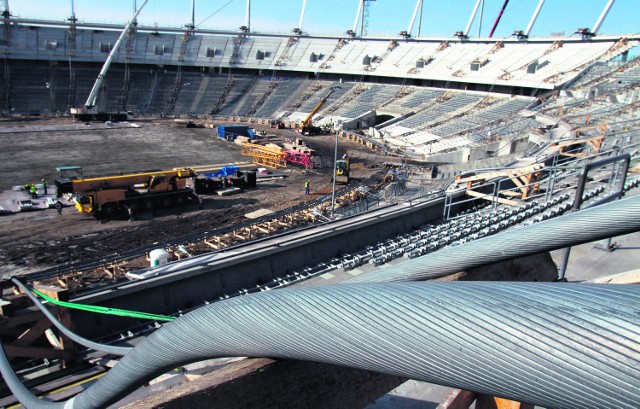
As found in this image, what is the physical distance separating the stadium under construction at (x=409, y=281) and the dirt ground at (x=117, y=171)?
77.3 inches

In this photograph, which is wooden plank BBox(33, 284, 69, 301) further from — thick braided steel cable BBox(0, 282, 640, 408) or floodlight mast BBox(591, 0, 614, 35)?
floodlight mast BBox(591, 0, 614, 35)

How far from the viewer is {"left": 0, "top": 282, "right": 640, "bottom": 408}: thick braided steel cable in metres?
1.85

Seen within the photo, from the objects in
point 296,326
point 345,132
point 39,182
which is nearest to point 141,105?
point 345,132

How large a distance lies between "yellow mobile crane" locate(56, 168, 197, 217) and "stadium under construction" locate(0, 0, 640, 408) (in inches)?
182

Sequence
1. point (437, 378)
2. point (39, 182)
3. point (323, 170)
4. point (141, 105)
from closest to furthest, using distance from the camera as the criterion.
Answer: point (437, 378) < point (39, 182) < point (323, 170) < point (141, 105)

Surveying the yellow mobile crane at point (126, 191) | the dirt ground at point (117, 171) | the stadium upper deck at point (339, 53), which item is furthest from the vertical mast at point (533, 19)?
the yellow mobile crane at point (126, 191)

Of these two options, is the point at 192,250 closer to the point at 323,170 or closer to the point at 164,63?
the point at 323,170

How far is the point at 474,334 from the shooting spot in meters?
2.13

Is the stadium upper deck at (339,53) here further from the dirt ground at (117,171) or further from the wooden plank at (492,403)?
the wooden plank at (492,403)

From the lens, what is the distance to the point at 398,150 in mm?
37469

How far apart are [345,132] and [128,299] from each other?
3443 cm

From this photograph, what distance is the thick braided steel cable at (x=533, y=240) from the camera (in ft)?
12.5

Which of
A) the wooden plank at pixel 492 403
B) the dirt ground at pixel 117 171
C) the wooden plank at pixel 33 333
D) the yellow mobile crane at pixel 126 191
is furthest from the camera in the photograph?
the yellow mobile crane at pixel 126 191

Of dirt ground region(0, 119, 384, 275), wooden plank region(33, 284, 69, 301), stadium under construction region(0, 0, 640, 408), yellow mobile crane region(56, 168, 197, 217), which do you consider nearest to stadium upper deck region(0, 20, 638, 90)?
stadium under construction region(0, 0, 640, 408)
